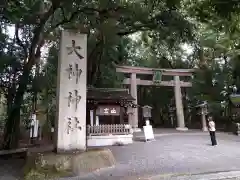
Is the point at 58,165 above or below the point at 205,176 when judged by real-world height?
above

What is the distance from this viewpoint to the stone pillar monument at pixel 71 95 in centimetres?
816

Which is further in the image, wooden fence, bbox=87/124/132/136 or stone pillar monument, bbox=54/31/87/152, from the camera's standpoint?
wooden fence, bbox=87/124/132/136

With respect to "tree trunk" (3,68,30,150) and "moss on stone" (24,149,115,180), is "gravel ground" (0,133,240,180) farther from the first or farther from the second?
"tree trunk" (3,68,30,150)

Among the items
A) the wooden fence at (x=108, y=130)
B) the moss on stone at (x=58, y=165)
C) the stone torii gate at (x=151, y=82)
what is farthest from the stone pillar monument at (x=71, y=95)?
the stone torii gate at (x=151, y=82)

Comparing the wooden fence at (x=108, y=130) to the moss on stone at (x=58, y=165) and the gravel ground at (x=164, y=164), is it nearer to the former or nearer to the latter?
the gravel ground at (x=164, y=164)

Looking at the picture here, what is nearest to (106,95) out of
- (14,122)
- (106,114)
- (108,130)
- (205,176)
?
(106,114)

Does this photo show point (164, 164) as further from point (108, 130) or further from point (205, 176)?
point (108, 130)

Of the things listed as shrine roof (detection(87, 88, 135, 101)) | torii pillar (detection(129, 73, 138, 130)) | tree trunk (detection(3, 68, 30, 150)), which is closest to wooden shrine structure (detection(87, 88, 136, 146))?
shrine roof (detection(87, 88, 135, 101))

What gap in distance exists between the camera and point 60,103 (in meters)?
8.29

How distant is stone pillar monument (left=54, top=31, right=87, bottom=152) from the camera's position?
8164mm

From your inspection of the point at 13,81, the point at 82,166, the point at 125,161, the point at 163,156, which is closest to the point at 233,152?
the point at 163,156

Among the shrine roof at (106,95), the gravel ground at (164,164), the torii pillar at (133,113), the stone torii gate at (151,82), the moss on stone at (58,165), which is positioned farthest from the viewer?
the stone torii gate at (151,82)

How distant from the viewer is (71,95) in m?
8.48

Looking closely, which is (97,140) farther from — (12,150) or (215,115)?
(215,115)
